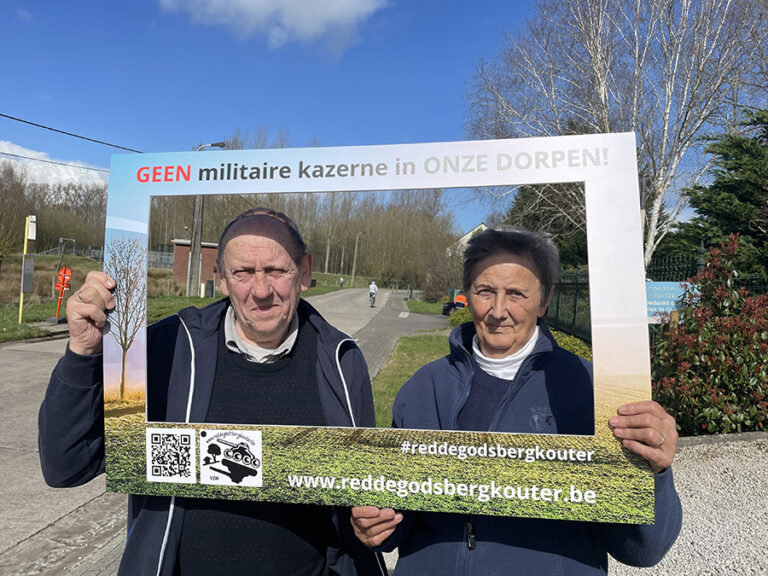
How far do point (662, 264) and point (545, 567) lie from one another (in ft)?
20.3

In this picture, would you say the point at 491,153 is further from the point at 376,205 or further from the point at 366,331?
the point at 366,331

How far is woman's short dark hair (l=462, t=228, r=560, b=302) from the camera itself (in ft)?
5.01

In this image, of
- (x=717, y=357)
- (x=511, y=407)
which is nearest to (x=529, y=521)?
(x=511, y=407)

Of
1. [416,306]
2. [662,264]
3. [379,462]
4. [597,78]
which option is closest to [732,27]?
[597,78]

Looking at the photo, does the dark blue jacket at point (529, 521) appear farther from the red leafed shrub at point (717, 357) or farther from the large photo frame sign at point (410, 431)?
the red leafed shrub at point (717, 357)

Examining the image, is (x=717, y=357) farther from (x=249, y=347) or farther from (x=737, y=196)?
(x=737, y=196)

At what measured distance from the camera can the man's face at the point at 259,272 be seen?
168cm

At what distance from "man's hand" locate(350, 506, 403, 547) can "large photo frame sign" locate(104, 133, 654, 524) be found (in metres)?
0.04

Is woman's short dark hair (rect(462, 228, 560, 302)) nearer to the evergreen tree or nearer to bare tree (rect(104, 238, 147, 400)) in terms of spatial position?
bare tree (rect(104, 238, 147, 400))

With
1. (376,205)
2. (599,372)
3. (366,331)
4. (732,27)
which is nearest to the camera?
(599,372)

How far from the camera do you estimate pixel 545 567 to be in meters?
1.52

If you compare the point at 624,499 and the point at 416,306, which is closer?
the point at 624,499

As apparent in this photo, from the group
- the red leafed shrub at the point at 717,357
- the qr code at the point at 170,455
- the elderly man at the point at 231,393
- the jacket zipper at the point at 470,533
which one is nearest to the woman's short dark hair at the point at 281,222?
the elderly man at the point at 231,393

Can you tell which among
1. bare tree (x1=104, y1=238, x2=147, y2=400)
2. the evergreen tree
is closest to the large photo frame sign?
bare tree (x1=104, y1=238, x2=147, y2=400)
